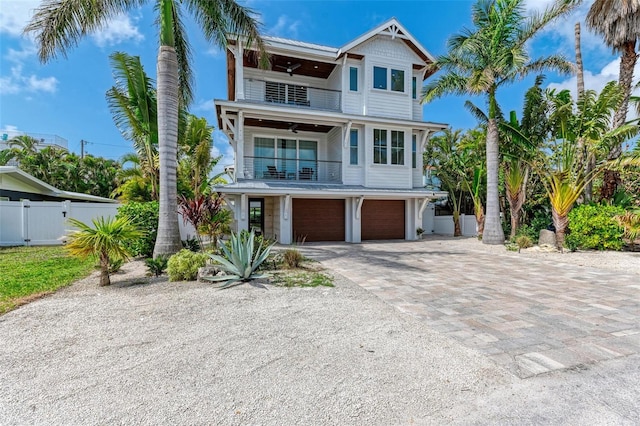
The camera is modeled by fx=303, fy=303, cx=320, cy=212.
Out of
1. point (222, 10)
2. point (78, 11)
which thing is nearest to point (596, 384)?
point (222, 10)

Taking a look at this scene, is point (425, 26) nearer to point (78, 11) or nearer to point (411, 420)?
point (78, 11)

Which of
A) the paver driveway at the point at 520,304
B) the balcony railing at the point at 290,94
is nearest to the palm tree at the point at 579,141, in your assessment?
the paver driveway at the point at 520,304

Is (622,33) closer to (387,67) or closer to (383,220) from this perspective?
(387,67)

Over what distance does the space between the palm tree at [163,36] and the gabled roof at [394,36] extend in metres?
6.93

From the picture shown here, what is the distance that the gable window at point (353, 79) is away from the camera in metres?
16.3

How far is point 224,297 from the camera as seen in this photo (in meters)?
5.75

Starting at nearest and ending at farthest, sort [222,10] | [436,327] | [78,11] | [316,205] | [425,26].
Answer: [436,327] → [78,11] → [222,10] → [316,205] → [425,26]

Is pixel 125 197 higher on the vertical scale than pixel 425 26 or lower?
lower

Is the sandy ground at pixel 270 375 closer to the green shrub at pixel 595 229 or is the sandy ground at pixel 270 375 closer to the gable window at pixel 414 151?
the green shrub at pixel 595 229

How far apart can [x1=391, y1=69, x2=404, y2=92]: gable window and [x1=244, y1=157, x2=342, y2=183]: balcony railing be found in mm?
5317

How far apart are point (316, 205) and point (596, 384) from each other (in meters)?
13.8

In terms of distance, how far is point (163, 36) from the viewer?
29.0 ft

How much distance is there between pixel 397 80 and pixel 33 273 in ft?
56.6

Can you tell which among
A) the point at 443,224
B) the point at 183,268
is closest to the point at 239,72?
the point at 183,268
